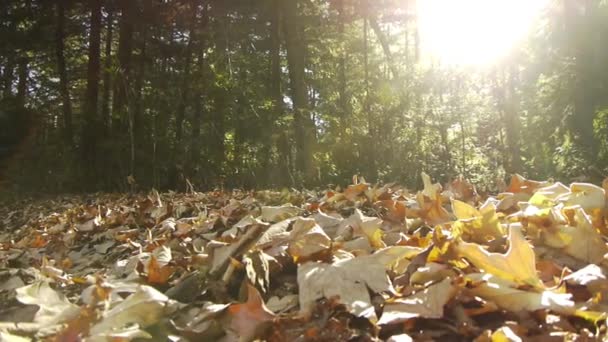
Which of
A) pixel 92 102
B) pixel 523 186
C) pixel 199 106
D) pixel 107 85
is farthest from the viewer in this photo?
pixel 107 85

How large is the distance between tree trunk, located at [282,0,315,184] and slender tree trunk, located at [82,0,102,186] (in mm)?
4581

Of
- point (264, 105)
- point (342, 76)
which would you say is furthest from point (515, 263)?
point (342, 76)

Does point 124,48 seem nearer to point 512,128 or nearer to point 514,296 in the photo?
point 512,128

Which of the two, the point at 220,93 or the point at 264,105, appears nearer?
the point at 264,105

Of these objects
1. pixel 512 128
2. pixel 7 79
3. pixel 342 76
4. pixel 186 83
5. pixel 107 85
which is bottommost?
pixel 512 128

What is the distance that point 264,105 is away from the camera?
12.5 m

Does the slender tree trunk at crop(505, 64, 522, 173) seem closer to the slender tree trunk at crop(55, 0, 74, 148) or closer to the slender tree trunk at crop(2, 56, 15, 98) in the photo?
the slender tree trunk at crop(55, 0, 74, 148)

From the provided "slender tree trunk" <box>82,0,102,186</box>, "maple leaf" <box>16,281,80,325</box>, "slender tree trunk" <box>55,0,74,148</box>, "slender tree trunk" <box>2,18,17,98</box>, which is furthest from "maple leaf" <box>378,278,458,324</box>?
"slender tree trunk" <box>2,18,17,98</box>

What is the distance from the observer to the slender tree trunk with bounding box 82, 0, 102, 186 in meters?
12.3

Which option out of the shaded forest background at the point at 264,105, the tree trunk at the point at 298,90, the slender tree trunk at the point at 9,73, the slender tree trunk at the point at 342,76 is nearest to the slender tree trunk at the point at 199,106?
the shaded forest background at the point at 264,105

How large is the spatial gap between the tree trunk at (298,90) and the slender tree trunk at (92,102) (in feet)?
15.0

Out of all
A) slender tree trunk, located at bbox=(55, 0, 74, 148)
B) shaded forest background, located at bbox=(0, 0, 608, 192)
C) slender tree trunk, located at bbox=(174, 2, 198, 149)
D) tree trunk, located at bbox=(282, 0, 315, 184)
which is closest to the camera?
shaded forest background, located at bbox=(0, 0, 608, 192)

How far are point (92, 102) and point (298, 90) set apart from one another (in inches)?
201

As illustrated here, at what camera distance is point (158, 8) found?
14.2 m
